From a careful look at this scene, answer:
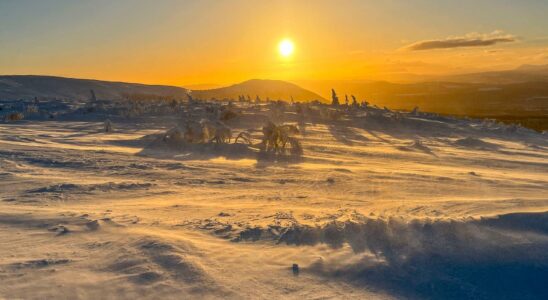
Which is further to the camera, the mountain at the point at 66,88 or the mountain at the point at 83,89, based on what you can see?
the mountain at the point at 83,89

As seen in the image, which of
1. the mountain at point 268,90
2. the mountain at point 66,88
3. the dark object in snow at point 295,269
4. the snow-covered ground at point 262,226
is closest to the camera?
the snow-covered ground at point 262,226

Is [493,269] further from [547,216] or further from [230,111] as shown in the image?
[230,111]

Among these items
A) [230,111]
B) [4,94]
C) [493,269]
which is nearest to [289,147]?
[230,111]

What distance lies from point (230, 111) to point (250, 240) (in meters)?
9.89

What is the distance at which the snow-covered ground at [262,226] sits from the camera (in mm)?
3031

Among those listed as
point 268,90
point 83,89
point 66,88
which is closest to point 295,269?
point 66,88

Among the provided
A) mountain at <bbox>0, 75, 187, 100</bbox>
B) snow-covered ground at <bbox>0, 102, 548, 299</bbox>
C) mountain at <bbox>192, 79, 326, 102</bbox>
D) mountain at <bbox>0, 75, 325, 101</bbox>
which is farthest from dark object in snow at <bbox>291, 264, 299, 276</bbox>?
mountain at <bbox>192, 79, 326, 102</bbox>

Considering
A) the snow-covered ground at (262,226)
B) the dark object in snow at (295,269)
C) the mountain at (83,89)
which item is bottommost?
the dark object in snow at (295,269)

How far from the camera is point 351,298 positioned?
2898 millimetres

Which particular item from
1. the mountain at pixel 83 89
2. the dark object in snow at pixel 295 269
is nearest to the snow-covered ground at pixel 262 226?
the dark object in snow at pixel 295 269

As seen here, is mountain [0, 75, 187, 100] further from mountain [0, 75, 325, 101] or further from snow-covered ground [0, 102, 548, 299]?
snow-covered ground [0, 102, 548, 299]

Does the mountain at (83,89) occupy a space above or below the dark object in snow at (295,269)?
above

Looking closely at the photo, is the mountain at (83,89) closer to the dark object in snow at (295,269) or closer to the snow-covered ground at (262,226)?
the snow-covered ground at (262,226)

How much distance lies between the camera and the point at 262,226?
4.00 meters
